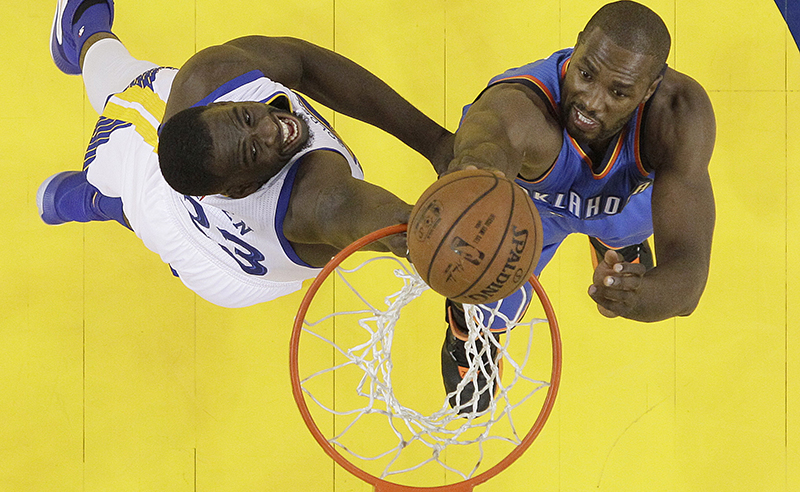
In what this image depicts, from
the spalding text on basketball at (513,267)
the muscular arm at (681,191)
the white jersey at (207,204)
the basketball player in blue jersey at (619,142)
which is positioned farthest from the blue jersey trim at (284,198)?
the muscular arm at (681,191)

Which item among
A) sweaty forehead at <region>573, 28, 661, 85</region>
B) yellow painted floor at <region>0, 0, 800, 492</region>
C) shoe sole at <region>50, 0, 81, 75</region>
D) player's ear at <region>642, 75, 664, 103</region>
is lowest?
yellow painted floor at <region>0, 0, 800, 492</region>

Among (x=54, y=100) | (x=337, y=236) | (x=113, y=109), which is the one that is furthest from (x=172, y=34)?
(x=337, y=236)

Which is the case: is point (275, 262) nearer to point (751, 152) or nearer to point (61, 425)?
point (61, 425)

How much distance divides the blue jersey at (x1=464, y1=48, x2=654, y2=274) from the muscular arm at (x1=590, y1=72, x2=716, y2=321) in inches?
2.7

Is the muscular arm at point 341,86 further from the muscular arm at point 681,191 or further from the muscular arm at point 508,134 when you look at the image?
the muscular arm at point 681,191

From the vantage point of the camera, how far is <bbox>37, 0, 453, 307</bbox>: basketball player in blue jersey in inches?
56.1

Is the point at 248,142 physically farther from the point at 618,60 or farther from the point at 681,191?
the point at 681,191

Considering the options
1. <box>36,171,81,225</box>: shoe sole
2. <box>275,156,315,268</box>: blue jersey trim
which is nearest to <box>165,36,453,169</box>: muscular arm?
<box>275,156,315,268</box>: blue jersey trim

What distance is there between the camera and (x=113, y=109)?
203 centimetres

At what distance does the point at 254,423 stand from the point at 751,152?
7.50 feet

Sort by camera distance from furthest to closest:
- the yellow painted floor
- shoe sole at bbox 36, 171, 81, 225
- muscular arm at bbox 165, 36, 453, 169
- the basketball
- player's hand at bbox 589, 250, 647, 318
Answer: the yellow painted floor < shoe sole at bbox 36, 171, 81, 225 < muscular arm at bbox 165, 36, 453, 169 < player's hand at bbox 589, 250, 647, 318 < the basketball

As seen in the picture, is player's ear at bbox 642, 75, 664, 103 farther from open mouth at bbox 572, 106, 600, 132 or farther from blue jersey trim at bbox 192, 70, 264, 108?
blue jersey trim at bbox 192, 70, 264, 108

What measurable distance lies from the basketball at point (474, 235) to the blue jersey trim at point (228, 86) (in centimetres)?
69

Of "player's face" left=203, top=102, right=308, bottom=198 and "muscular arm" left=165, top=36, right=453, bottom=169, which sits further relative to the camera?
"muscular arm" left=165, top=36, right=453, bottom=169
